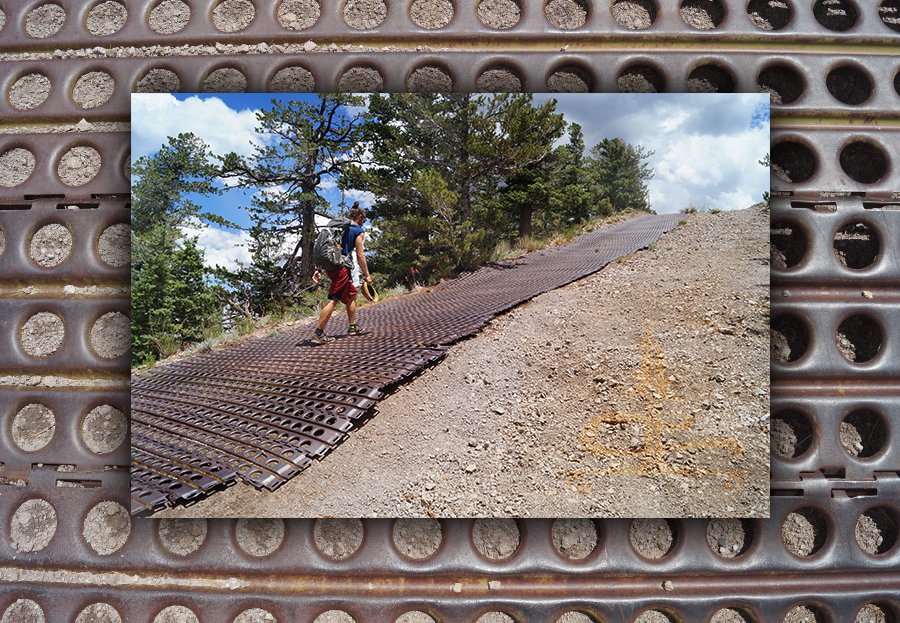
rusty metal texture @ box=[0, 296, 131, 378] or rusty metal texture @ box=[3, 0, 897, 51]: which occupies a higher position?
rusty metal texture @ box=[3, 0, 897, 51]

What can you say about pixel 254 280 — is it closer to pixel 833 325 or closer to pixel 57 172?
pixel 57 172

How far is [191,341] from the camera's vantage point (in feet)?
6.30

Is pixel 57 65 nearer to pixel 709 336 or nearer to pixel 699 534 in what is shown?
pixel 709 336

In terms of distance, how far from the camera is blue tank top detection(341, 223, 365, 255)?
1.97 metres

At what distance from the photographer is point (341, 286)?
200 cm

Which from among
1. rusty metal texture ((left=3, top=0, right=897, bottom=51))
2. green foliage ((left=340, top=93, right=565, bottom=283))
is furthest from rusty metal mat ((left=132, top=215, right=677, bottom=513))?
rusty metal texture ((left=3, top=0, right=897, bottom=51))

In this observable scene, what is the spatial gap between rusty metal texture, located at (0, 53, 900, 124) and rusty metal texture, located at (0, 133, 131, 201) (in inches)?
4.1

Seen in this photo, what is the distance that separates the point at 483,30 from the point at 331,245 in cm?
122

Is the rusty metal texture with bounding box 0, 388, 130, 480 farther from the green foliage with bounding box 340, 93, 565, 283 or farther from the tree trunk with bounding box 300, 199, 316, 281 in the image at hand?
the green foliage with bounding box 340, 93, 565, 283

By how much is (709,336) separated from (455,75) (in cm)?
163

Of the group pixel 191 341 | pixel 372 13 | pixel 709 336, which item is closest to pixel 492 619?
pixel 709 336

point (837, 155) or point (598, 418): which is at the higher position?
point (837, 155)

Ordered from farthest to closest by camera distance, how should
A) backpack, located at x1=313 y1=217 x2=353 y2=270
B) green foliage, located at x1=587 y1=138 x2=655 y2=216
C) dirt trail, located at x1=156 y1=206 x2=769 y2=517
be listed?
backpack, located at x1=313 y1=217 x2=353 y2=270 < green foliage, located at x1=587 y1=138 x2=655 y2=216 < dirt trail, located at x1=156 y1=206 x2=769 y2=517

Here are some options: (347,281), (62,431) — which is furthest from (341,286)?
(62,431)
